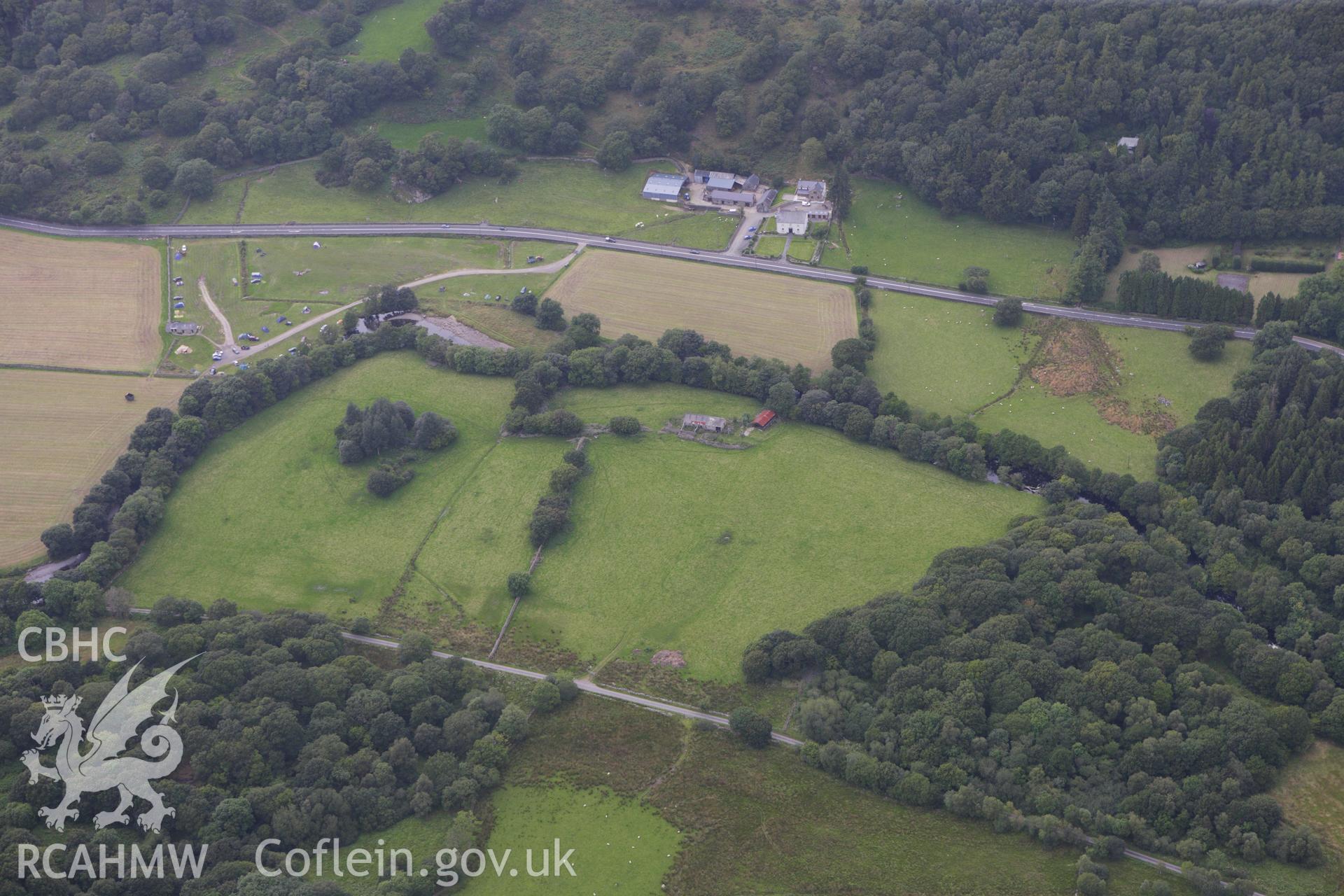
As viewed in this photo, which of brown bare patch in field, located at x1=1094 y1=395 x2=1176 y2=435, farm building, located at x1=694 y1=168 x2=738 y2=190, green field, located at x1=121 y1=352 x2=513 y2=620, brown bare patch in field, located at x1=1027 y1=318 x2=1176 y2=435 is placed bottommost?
green field, located at x1=121 y1=352 x2=513 y2=620

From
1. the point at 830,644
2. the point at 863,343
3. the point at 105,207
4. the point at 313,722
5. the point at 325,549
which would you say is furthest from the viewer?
the point at 105,207

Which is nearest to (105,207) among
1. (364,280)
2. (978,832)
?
(364,280)

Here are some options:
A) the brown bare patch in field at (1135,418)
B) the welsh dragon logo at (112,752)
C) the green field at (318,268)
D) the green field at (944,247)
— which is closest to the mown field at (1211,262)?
the green field at (944,247)

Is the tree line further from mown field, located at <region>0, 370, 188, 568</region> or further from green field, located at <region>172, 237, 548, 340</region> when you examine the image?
mown field, located at <region>0, 370, 188, 568</region>

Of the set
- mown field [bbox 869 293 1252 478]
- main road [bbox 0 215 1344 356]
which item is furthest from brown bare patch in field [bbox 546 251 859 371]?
mown field [bbox 869 293 1252 478]

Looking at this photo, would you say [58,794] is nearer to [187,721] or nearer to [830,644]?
[187,721]

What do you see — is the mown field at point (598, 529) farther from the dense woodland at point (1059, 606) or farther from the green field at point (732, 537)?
the dense woodland at point (1059, 606)
